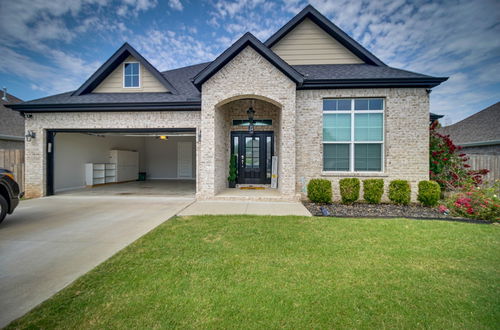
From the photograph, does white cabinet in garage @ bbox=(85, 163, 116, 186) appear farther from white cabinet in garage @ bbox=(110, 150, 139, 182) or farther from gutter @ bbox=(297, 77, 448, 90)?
gutter @ bbox=(297, 77, 448, 90)

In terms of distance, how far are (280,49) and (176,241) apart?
8.84 m

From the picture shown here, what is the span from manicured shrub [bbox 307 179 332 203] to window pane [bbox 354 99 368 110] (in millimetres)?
3086

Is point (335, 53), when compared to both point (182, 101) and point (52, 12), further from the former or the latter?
point (52, 12)

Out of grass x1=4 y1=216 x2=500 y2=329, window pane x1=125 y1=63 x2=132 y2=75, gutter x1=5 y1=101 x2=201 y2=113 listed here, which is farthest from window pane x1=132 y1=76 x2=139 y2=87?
grass x1=4 y1=216 x2=500 y2=329

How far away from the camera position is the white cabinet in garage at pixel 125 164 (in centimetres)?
1248

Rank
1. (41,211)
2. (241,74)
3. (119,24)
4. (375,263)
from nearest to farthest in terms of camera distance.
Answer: (375,263) < (41,211) < (241,74) < (119,24)

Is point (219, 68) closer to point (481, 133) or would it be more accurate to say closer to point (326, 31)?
point (326, 31)

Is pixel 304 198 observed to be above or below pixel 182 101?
below

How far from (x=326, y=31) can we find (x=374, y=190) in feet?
23.4

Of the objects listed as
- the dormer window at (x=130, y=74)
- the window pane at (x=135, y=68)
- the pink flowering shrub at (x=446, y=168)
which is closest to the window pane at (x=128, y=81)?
the dormer window at (x=130, y=74)

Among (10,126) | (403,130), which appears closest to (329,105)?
(403,130)

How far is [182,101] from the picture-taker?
7.62 meters

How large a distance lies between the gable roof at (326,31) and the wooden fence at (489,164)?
5.55 meters

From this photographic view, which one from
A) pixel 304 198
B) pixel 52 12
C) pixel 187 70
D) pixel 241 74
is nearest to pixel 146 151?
pixel 187 70
